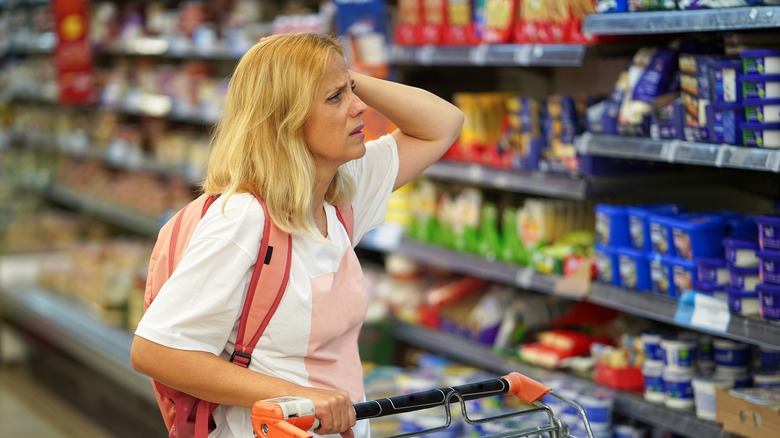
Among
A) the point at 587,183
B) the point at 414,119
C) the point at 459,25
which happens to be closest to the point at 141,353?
the point at 414,119

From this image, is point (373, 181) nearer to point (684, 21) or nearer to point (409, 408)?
point (409, 408)

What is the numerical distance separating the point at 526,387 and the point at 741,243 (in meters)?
0.97

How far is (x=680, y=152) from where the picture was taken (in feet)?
9.65

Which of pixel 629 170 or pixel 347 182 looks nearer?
pixel 347 182

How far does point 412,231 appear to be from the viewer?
14.7ft

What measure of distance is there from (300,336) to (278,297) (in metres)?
0.10

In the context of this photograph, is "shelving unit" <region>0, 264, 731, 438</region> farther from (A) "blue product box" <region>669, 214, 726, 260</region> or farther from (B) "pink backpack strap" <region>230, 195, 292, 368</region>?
(B) "pink backpack strap" <region>230, 195, 292, 368</region>

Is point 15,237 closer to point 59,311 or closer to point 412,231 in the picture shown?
point 59,311

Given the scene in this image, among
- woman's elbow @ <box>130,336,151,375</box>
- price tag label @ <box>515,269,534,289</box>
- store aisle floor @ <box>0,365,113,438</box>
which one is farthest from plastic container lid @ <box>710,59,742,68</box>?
store aisle floor @ <box>0,365,113,438</box>

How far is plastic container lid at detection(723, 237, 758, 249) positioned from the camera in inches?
110

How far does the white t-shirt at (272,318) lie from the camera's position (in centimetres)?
196

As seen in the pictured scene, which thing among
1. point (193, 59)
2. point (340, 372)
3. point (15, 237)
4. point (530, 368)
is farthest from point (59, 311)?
point (340, 372)

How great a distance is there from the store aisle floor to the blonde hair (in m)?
4.07

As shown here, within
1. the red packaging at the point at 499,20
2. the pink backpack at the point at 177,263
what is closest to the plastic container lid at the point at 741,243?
the red packaging at the point at 499,20
